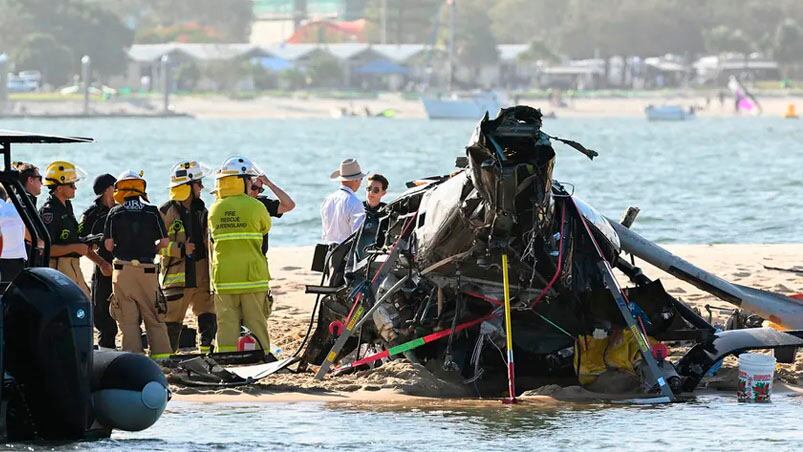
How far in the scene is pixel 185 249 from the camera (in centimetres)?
1588

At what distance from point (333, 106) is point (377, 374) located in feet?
468

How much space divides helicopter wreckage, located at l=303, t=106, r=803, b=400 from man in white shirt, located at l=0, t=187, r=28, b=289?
8.14 ft

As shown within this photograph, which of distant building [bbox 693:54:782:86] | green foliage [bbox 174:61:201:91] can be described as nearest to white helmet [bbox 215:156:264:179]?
green foliage [bbox 174:61:201:91]

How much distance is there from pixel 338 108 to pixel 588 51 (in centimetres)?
3470

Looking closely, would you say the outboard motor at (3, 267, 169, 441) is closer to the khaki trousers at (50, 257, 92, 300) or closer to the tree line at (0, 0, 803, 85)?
the khaki trousers at (50, 257, 92, 300)

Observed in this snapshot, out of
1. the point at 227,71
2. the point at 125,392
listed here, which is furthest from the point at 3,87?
the point at 125,392

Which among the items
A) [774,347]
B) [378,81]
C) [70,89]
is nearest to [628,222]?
[774,347]

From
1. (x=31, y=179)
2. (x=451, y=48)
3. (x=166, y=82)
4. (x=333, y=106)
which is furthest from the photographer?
(x=333, y=106)

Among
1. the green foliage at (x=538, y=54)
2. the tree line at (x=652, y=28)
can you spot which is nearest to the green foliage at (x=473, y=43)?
the tree line at (x=652, y=28)

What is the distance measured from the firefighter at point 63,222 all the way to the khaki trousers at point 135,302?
313mm

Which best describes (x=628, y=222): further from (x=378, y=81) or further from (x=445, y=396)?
(x=378, y=81)

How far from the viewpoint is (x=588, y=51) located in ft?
591

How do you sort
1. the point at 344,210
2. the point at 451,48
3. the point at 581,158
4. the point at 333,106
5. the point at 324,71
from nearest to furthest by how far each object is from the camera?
the point at 344,210 < the point at 581,158 < the point at 451,48 < the point at 333,106 < the point at 324,71

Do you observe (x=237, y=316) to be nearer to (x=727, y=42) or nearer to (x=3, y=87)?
(x=3, y=87)
